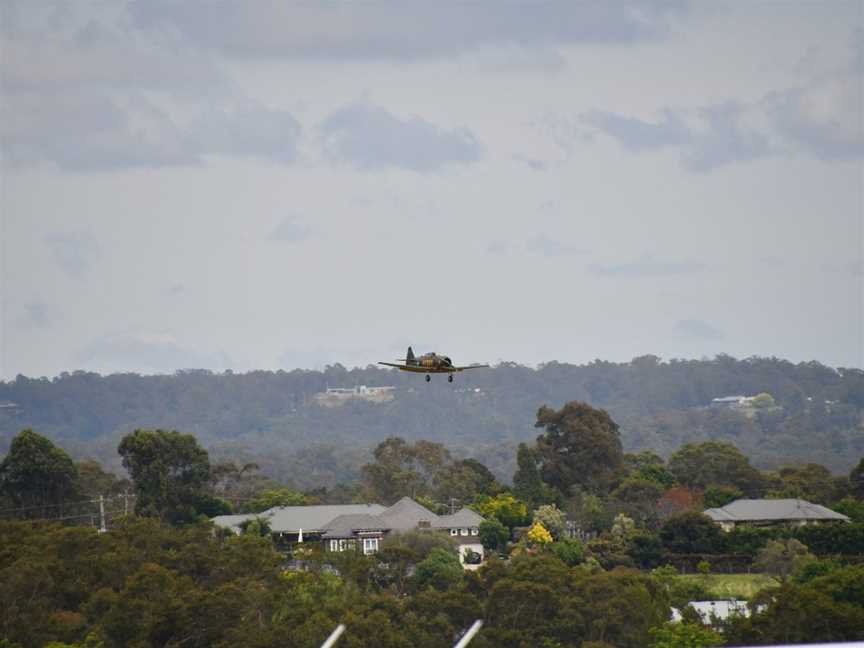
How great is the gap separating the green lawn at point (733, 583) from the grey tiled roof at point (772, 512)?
780 inches

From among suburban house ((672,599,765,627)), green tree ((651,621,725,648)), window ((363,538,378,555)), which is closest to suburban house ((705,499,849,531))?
window ((363,538,378,555))

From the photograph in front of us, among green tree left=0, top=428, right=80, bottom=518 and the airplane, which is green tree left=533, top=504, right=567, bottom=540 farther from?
the airplane

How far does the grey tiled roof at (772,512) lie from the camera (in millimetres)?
148250

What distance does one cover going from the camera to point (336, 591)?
10394 centimetres

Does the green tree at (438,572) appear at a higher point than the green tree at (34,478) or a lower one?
lower

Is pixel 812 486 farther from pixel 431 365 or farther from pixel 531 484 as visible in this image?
pixel 431 365

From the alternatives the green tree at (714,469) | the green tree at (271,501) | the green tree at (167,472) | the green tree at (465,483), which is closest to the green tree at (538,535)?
the green tree at (167,472)

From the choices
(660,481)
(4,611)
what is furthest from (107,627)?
(660,481)

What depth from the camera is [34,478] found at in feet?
531

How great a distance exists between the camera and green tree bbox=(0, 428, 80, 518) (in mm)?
161250

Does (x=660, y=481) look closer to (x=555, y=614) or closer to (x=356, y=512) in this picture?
(x=356, y=512)

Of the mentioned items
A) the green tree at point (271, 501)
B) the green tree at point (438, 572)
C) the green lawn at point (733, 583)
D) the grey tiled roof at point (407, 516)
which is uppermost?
the green tree at point (271, 501)

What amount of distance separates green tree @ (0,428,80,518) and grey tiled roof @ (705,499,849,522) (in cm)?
5270

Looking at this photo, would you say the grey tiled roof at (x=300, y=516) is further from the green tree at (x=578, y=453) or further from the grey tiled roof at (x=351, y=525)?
the green tree at (x=578, y=453)
